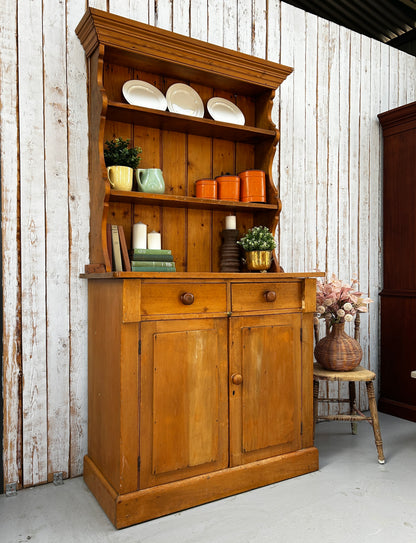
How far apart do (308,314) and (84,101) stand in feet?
5.30

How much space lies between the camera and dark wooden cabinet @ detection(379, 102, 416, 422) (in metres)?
3.11

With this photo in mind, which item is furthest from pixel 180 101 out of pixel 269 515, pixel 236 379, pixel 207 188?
pixel 269 515

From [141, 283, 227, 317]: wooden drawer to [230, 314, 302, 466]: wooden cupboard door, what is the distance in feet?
0.45

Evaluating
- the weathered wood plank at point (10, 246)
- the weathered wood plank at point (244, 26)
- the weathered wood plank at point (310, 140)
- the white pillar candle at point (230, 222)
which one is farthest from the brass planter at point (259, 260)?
the weathered wood plank at point (244, 26)

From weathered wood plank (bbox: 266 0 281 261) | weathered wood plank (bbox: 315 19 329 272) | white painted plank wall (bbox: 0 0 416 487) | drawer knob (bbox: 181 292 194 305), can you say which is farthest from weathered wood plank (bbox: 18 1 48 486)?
weathered wood plank (bbox: 315 19 329 272)

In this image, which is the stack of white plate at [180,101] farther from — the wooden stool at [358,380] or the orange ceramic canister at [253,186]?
the wooden stool at [358,380]

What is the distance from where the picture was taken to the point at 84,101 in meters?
2.23

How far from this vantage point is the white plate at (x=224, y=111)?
2479 mm

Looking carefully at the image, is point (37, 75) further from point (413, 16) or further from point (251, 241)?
point (413, 16)

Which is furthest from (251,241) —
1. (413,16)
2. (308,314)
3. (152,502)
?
(413,16)

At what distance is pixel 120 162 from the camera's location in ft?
7.02

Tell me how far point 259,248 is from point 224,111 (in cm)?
85

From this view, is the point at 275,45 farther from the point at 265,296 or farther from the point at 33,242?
the point at 33,242

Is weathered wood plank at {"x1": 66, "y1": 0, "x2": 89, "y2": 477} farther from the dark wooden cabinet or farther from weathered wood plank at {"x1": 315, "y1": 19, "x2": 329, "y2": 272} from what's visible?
the dark wooden cabinet
